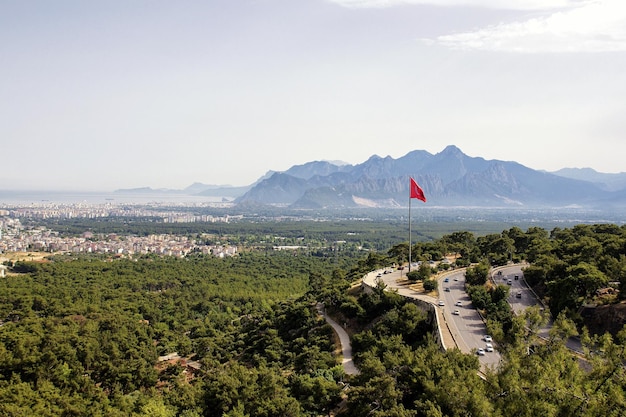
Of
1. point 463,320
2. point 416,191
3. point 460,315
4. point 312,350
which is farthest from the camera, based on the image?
point 416,191

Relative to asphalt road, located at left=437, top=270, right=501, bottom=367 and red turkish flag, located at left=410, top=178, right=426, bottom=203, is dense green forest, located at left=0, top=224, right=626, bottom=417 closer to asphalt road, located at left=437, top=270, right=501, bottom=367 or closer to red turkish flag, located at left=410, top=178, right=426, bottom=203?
asphalt road, located at left=437, top=270, right=501, bottom=367

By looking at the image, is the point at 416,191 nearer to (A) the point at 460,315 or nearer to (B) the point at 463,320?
(A) the point at 460,315

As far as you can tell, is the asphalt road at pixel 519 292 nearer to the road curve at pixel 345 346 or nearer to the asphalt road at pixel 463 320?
the asphalt road at pixel 463 320

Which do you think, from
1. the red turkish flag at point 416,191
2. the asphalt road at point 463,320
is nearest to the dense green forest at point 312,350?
Answer: the asphalt road at point 463,320

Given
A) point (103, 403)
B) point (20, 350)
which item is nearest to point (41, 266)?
point (20, 350)

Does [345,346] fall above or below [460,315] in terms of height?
below

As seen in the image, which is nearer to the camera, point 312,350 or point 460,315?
point 460,315

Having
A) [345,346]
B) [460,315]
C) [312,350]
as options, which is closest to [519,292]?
[460,315]

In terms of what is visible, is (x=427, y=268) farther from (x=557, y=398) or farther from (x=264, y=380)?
(x=557, y=398)
